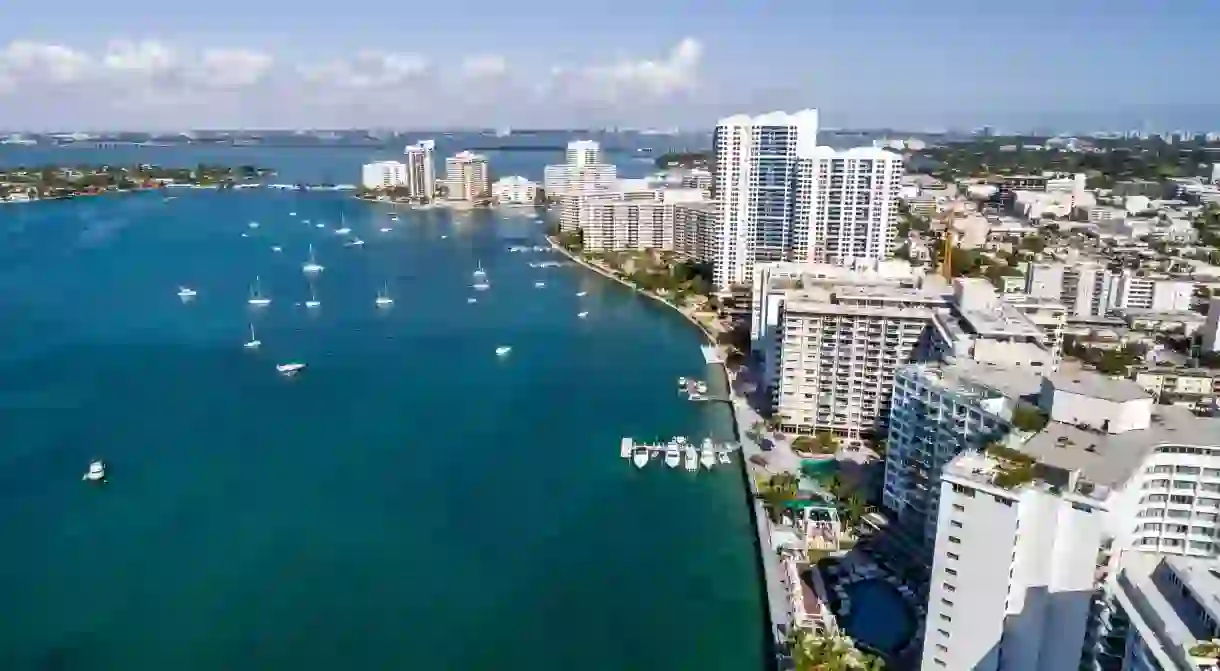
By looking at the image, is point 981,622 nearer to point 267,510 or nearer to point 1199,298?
point 267,510

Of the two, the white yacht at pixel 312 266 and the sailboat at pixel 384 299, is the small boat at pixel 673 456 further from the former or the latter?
the white yacht at pixel 312 266

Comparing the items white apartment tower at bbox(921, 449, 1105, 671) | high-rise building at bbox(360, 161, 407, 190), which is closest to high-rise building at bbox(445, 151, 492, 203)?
high-rise building at bbox(360, 161, 407, 190)

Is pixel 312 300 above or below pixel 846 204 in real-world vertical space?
below

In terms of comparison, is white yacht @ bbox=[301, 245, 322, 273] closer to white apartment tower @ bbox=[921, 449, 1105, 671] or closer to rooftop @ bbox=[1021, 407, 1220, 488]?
rooftop @ bbox=[1021, 407, 1220, 488]

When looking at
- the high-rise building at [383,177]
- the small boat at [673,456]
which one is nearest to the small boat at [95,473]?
the small boat at [673,456]

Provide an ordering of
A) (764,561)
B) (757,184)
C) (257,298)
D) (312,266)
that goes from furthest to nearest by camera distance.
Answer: (312,266) → (257,298) → (757,184) → (764,561)

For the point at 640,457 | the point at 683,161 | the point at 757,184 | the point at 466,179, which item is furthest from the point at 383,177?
the point at 640,457

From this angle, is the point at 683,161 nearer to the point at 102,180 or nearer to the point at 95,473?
the point at 102,180
